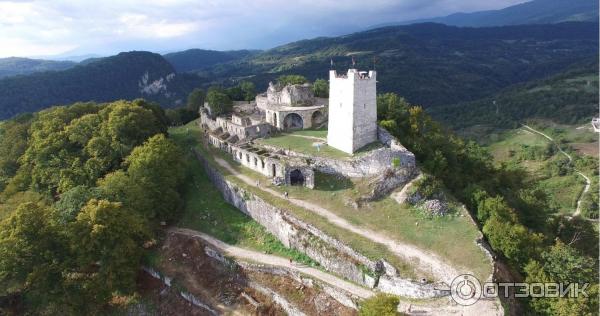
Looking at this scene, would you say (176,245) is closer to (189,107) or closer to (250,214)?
(250,214)

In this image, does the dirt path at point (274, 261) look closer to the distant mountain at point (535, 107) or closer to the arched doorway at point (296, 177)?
the arched doorway at point (296, 177)

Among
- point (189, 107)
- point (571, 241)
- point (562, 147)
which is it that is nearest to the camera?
point (571, 241)

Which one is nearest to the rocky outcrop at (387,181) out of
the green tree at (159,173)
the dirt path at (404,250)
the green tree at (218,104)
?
the dirt path at (404,250)

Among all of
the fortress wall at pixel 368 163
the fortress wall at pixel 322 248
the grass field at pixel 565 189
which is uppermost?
the fortress wall at pixel 368 163

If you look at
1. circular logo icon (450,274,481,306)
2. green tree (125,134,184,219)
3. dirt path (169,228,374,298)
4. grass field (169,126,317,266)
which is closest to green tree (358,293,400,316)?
dirt path (169,228,374,298)

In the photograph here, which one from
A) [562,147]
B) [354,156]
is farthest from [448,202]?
[562,147]

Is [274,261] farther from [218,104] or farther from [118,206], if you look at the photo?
[218,104]

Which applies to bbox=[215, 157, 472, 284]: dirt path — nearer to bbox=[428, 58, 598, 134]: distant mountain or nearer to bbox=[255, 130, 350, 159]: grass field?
bbox=[255, 130, 350, 159]: grass field
